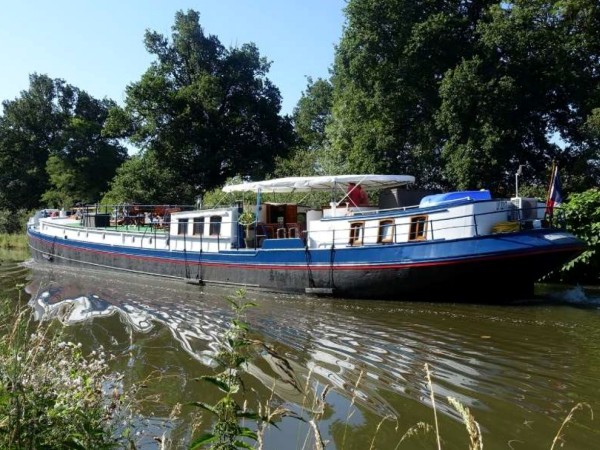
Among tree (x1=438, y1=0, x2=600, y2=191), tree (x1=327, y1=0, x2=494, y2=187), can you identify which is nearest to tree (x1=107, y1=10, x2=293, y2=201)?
tree (x1=327, y1=0, x2=494, y2=187)

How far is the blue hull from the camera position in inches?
477

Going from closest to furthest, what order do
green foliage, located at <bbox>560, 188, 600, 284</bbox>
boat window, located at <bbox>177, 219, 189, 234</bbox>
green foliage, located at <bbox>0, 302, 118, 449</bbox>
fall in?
green foliage, located at <bbox>0, 302, 118, 449</bbox> < green foliage, located at <bbox>560, 188, 600, 284</bbox> < boat window, located at <bbox>177, 219, 189, 234</bbox>

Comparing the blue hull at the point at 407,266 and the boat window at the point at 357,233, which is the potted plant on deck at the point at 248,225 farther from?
the boat window at the point at 357,233

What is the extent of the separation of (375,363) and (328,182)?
28.1 ft

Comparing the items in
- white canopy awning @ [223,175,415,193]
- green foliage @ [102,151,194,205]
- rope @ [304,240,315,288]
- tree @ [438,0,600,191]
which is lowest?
rope @ [304,240,315,288]

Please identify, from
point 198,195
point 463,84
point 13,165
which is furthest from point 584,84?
point 13,165

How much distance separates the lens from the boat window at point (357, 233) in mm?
14117

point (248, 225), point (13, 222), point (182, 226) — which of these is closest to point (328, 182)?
point (248, 225)

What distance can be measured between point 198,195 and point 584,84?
2452 centimetres

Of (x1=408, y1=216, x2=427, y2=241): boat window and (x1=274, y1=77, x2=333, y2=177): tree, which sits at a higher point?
(x1=274, y1=77, x2=333, y2=177): tree

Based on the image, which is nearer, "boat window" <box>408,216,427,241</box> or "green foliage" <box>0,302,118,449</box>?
"green foliage" <box>0,302,118,449</box>

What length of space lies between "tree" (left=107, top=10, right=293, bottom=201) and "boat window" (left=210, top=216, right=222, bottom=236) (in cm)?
1863

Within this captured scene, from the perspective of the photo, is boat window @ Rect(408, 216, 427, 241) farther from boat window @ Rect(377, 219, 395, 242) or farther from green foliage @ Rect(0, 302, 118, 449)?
green foliage @ Rect(0, 302, 118, 449)

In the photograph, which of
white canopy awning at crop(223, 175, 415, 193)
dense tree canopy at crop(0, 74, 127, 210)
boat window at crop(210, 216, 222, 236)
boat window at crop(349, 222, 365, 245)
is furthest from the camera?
dense tree canopy at crop(0, 74, 127, 210)
